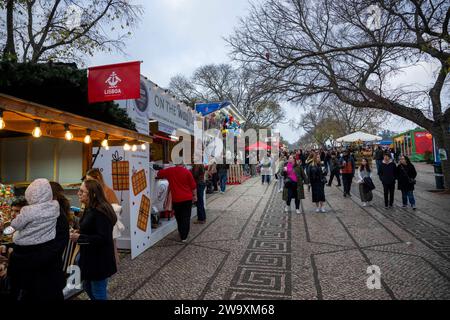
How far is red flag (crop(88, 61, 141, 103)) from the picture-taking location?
15.2ft

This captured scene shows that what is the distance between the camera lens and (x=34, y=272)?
2295mm

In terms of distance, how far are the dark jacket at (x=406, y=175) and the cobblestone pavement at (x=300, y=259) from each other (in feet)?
2.50

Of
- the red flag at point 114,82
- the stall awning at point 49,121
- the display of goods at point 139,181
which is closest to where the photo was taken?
the stall awning at point 49,121

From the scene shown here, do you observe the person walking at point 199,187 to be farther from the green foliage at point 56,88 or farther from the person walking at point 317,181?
the person walking at point 317,181

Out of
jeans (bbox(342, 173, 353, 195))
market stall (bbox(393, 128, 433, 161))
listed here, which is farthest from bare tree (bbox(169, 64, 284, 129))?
jeans (bbox(342, 173, 353, 195))

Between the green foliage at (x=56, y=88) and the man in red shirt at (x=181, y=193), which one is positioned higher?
the green foliage at (x=56, y=88)

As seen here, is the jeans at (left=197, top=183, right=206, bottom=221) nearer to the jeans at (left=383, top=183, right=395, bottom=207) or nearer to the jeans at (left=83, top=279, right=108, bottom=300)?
the jeans at (left=83, top=279, right=108, bottom=300)

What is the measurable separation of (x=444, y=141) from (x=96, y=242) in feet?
41.2

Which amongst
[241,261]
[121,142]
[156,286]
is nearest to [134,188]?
[121,142]

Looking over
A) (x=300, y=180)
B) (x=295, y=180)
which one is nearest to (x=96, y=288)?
(x=295, y=180)

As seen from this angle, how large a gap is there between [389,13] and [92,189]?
32.4 ft

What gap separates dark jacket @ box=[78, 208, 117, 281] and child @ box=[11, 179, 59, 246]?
37 centimetres

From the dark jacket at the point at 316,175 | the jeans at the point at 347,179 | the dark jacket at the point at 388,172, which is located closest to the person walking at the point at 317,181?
the dark jacket at the point at 316,175

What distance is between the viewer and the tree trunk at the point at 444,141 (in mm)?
10617
